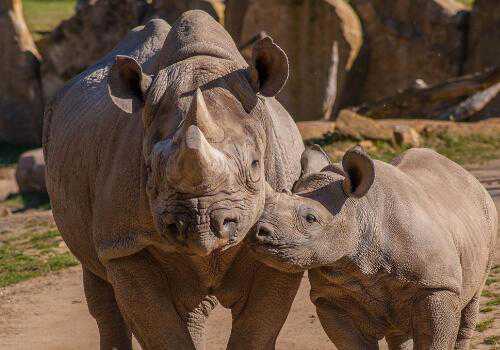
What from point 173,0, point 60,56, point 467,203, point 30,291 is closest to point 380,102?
point 173,0

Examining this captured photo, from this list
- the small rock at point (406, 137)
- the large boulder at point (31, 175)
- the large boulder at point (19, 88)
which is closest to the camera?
the small rock at point (406, 137)

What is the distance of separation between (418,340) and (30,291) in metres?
4.56

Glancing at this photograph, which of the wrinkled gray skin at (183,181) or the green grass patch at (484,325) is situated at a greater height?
the wrinkled gray skin at (183,181)

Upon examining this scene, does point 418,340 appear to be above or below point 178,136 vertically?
below

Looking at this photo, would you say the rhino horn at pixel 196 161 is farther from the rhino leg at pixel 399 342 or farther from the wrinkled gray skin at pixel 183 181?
the rhino leg at pixel 399 342

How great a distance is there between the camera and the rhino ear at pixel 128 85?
16.4ft

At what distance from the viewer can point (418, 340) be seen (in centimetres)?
547

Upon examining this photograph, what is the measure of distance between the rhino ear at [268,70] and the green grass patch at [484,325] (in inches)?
102

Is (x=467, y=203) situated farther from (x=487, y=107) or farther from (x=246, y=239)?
(x=487, y=107)

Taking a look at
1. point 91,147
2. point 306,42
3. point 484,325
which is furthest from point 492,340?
point 306,42

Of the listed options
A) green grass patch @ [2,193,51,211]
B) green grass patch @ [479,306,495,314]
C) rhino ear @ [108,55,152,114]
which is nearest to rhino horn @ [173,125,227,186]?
rhino ear @ [108,55,152,114]

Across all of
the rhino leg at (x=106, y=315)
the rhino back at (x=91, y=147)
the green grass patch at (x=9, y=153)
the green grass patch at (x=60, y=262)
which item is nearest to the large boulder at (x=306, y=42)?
the green grass patch at (x=9, y=153)

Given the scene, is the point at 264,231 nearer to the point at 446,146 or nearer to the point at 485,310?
the point at 485,310

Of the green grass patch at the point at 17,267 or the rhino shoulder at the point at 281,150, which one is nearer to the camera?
the rhino shoulder at the point at 281,150
